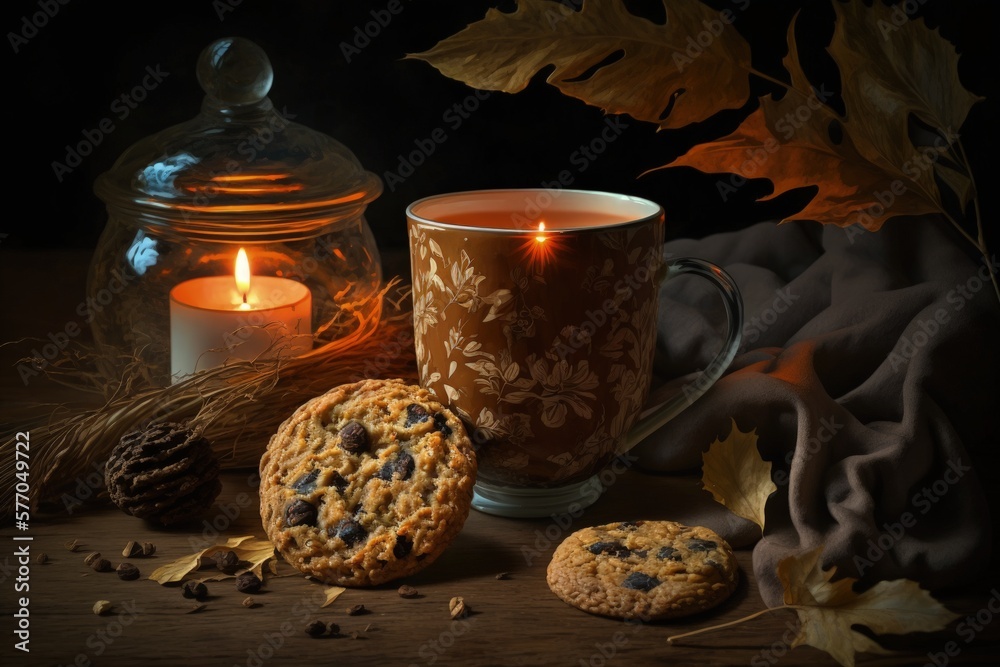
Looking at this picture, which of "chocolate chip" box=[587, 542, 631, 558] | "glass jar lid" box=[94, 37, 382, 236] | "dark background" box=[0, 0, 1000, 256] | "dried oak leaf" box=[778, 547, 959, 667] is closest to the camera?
"dried oak leaf" box=[778, 547, 959, 667]

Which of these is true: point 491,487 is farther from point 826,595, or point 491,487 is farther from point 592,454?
point 826,595

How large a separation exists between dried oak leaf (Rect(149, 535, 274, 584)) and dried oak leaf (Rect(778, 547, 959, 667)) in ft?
1.11

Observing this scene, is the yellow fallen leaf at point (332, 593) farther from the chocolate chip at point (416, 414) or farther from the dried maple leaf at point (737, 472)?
the dried maple leaf at point (737, 472)

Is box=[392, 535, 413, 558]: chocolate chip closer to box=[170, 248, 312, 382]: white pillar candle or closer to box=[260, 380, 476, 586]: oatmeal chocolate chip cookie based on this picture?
box=[260, 380, 476, 586]: oatmeal chocolate chip cookie

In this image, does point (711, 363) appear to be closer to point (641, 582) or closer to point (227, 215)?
point (641, 582)

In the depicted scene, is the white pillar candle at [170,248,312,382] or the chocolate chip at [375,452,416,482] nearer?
the chocolate chip at [375,452,416,482]

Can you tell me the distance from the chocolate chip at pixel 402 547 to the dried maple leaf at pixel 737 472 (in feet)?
0.69

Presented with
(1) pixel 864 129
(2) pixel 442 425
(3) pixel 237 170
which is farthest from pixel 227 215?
(1) pixel 864 129

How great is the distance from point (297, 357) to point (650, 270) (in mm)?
301

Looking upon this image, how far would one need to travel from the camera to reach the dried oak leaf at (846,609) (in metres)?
0.56

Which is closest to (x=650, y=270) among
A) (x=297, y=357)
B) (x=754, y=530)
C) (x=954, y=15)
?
(x=754, y=530)

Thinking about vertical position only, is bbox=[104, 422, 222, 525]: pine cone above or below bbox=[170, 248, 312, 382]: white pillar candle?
below

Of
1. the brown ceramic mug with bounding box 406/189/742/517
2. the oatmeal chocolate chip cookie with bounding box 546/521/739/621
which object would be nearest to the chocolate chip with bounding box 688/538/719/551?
the oatmeal chocolate chip cookie with bounding box 546/521/739/621

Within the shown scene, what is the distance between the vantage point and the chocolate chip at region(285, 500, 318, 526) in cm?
67
